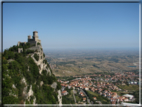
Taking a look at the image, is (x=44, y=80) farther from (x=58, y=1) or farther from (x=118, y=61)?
(x=118, y=61)

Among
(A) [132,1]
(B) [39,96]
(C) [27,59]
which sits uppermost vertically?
(A) [132,1]

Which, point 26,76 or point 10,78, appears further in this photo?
point 26,76

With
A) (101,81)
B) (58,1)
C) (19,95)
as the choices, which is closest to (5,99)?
(19,95)

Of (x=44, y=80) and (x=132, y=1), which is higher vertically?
(x=132, y=1)

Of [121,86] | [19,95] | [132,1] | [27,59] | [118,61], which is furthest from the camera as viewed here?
[118,61]
